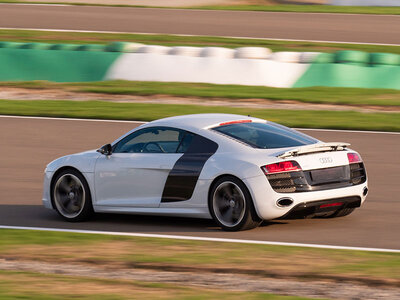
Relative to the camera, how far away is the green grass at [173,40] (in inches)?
1000

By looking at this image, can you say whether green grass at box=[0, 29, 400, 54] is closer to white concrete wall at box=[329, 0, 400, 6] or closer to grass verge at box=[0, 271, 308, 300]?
white concrete wall at box=[329, 0, 400, 6]

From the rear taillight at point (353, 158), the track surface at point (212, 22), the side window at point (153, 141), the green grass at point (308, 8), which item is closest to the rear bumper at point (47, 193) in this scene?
the side window at point (153, 141)

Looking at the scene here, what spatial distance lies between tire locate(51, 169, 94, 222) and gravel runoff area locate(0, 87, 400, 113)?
8065 mm

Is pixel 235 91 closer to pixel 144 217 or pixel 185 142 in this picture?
pixel 144 217

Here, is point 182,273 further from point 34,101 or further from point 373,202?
point 34,101

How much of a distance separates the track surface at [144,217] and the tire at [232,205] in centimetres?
11

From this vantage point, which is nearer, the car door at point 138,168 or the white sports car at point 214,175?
the white sports car at point 214,175

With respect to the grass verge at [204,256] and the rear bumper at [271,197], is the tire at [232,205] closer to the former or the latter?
the rear bumper at [271,197]

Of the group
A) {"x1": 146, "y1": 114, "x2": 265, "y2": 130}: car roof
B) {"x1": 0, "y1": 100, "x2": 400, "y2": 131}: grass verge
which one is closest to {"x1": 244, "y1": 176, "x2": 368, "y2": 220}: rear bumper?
{"x1": 146, "y1": 114, "x2": 265, "y2": 130}: car roof

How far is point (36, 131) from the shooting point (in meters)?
16.4

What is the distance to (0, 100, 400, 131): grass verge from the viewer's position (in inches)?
655

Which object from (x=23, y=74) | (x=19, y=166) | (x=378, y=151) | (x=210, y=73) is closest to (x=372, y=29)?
(x=210, y=73)

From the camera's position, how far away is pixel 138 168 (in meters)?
10.4

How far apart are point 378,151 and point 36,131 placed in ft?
19.8
